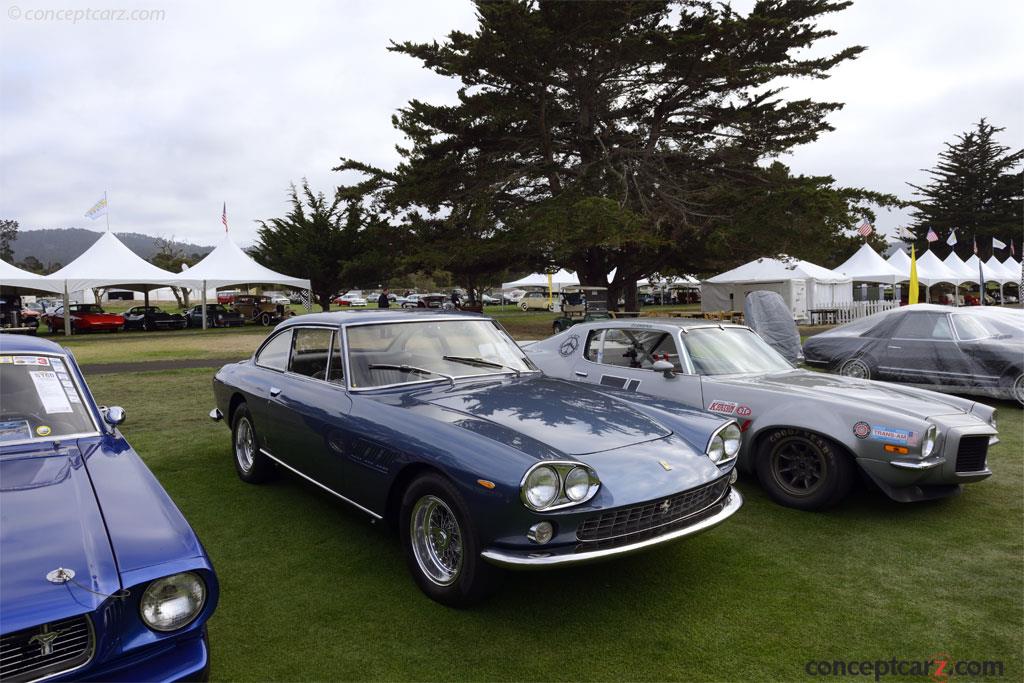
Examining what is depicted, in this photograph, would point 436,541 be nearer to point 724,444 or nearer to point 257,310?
point 724,444

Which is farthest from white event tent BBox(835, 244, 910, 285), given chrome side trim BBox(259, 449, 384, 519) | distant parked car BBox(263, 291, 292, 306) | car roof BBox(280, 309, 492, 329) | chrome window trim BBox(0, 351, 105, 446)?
chrome window trim BBox(0, 351, 105, 446)

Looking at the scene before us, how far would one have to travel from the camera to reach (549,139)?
72.7 feet

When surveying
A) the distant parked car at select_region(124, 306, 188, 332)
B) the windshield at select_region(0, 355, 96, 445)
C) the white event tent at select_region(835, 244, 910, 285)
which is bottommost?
the windshield at select_region(0, 355, 96, 445)

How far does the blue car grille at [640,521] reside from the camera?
288cm

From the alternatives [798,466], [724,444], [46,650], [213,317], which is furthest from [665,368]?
[213,317]

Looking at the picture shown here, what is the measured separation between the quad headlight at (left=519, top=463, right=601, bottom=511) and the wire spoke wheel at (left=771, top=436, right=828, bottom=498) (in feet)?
7.99

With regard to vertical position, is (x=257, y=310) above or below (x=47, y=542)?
above

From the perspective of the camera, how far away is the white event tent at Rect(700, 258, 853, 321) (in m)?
24.7

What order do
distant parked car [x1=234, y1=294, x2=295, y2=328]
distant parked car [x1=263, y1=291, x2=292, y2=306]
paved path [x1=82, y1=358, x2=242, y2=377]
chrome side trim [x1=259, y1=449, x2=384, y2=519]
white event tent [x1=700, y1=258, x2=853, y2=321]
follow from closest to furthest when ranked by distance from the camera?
chrome side trim [x1=259, y1=449, x2=384, y2=519] < paved path [x1=82, y1=358, x2=242, y2=377] < white event tent [x1=700, y1=258, x2=853, y2=321] < distant parked car [x1=234, y1=294, x2=295, y2=328] < distant parked car [x1=263, y1=291, x2=292, y2=306]

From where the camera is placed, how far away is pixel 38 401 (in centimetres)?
314

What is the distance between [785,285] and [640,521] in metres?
25.2

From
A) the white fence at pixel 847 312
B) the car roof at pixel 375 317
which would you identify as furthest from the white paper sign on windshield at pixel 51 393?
the white fence at pixel 847 312

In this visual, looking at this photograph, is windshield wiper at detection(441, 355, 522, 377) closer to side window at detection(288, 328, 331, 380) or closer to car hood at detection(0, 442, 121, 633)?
side window at detection(288, 328, 331, 380)

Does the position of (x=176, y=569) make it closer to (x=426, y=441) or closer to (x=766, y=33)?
(x=426, y=441)
